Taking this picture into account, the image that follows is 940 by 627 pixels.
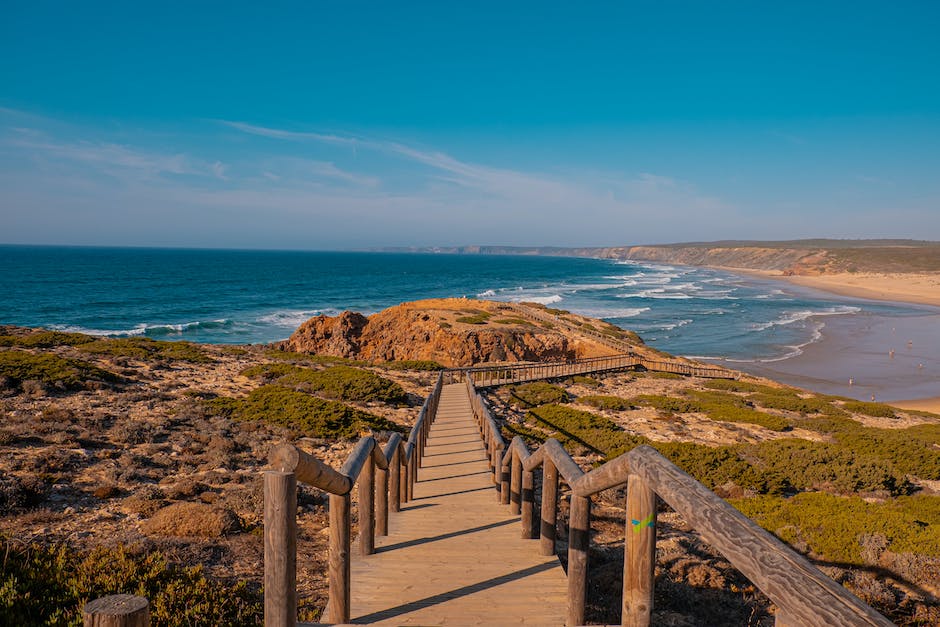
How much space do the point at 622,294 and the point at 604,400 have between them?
253 ft

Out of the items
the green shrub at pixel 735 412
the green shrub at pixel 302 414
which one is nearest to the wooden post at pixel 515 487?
the green shrub at pixel 302 414

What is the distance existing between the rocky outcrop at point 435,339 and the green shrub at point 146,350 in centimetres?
1154

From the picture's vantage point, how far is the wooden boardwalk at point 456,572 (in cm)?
350

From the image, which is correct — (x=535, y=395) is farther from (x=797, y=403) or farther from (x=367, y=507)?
(x=367, y=507)

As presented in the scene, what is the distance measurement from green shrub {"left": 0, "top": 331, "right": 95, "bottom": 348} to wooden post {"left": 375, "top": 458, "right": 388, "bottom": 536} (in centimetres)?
1816

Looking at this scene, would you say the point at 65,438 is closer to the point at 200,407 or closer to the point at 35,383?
the point at 200,407

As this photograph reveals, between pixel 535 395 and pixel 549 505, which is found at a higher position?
pixel 549 505

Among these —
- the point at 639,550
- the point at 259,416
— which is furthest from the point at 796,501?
the point at 259,416

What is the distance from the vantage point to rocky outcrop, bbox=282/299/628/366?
2988 centimetres

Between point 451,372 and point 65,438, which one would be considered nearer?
point 65,438

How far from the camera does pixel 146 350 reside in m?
18.0

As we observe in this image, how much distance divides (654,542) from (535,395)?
1701 cm

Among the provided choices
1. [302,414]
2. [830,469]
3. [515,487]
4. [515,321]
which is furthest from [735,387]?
[515,487]

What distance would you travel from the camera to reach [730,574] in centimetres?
545
